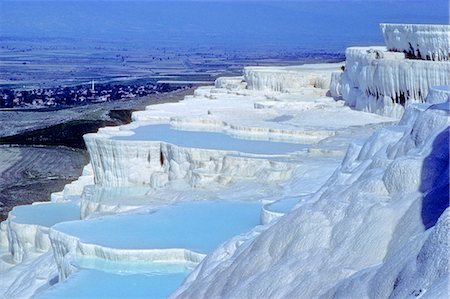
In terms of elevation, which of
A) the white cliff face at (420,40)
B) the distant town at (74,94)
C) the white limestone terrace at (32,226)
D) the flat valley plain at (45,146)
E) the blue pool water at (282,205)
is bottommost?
the distant town at (74,94)

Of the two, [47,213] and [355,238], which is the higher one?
[355,238]

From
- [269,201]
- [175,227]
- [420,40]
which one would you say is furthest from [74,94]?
[175,227]

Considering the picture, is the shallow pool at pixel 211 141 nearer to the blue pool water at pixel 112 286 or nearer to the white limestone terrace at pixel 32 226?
the white limestone terrace at pixel 32 226

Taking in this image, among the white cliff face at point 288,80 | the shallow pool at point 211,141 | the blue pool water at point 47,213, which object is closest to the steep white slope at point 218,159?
the shallow pool at point 211,141

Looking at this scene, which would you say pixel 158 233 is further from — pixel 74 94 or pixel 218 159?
pixel 74 94

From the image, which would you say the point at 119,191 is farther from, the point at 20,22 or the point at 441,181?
the point at 20,22
